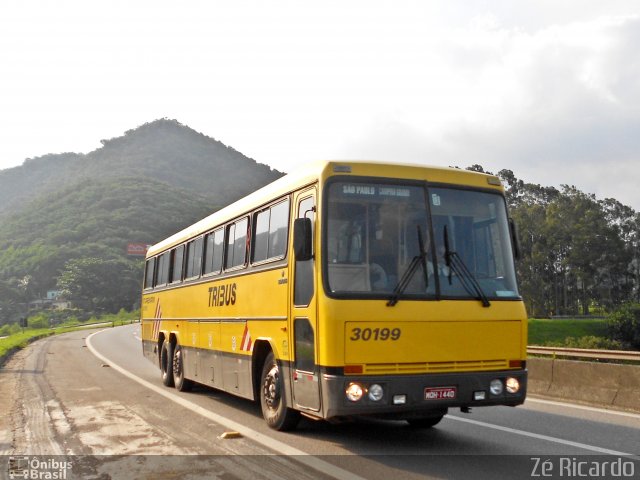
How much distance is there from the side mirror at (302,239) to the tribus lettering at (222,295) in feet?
10.9

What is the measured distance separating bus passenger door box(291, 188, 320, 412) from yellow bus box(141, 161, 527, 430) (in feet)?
0.07

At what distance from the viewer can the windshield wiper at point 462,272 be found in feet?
26.1

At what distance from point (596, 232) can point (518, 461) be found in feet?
301

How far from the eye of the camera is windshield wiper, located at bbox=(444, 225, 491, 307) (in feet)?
26.1

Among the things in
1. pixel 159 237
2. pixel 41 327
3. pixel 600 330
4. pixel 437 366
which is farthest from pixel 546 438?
pixel 159 237

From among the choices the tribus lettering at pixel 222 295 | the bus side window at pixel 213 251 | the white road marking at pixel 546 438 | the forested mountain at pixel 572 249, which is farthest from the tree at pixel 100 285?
the white road marking at pixel 546 438

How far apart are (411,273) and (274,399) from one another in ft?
8.96

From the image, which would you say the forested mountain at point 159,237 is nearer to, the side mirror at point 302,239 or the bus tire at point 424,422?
the bus tire at point 424,422

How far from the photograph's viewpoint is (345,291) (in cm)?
757

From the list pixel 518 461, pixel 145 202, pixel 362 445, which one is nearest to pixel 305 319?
pixel 362 445

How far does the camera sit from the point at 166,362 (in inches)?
627

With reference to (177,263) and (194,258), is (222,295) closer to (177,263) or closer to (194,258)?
(194,258)

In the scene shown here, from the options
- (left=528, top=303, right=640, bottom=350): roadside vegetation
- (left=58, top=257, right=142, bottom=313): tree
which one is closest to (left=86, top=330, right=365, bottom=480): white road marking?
(left=528, top=303, right=640, bottom=350): roadside vegetation

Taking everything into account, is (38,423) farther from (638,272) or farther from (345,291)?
(638,272)
